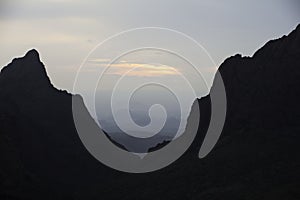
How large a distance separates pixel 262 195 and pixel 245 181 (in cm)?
1807

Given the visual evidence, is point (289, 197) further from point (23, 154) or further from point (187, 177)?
point (23, 154)

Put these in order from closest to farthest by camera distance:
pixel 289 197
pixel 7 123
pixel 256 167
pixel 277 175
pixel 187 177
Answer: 1. pixel 289 197
2. pixel 277 175
3. pixel 256 167
4. pixel 187 177
5. pixel 7 123

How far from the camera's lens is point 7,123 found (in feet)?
630

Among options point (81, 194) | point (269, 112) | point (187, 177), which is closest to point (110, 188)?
point (81, 194)

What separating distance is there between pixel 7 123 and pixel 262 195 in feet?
373

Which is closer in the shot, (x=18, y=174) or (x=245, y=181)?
(x=245, y=181)

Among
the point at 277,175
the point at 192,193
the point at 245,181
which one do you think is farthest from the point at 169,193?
the point at 277,175

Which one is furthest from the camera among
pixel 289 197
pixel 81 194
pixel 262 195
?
pixel 81 194

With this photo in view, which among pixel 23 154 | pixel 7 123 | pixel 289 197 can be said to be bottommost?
pixel 289 197

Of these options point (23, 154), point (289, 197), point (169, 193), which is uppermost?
point (23, 154)

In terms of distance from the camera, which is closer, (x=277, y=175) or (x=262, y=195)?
(x=262, y=195)

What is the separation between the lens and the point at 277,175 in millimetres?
135375

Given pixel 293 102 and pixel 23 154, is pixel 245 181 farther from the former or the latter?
pixel 23 154

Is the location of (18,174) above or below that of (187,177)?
above
